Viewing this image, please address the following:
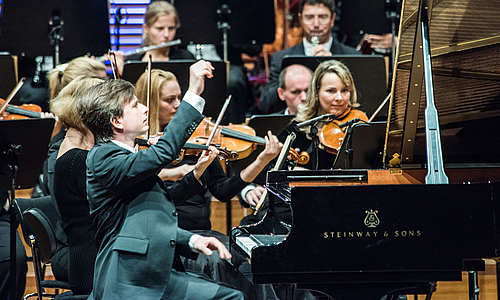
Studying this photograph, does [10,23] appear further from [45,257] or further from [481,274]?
[481,274]

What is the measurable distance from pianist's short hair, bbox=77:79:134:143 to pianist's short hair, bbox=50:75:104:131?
0.25 m

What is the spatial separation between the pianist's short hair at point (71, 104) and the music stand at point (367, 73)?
173cm

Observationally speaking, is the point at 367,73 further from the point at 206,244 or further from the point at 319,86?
the point at 206,244

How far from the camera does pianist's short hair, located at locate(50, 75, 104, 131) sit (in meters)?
2.39

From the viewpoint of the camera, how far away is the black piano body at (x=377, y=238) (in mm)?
1760

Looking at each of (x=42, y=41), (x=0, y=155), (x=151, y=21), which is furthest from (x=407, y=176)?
(x=42, y=41)

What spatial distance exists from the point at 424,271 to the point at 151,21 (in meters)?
3.24

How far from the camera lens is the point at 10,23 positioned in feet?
13.7

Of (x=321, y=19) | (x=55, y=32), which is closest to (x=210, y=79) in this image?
(x=321, y=19)

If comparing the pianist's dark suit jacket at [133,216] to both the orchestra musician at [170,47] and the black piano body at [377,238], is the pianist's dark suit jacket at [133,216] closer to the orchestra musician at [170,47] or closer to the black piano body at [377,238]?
the black piano body at [377,238]

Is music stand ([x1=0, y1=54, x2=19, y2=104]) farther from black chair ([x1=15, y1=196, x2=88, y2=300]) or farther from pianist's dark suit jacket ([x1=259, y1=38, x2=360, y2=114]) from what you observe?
pianist's dark suit jacket ([x1=259, y1=38, x2=360, y2=114])

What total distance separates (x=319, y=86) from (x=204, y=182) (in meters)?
1.02

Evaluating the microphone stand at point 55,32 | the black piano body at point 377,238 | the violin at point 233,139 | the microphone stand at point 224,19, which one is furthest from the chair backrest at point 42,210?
the microphone stand at point 224,19

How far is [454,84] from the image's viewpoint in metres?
2.19
